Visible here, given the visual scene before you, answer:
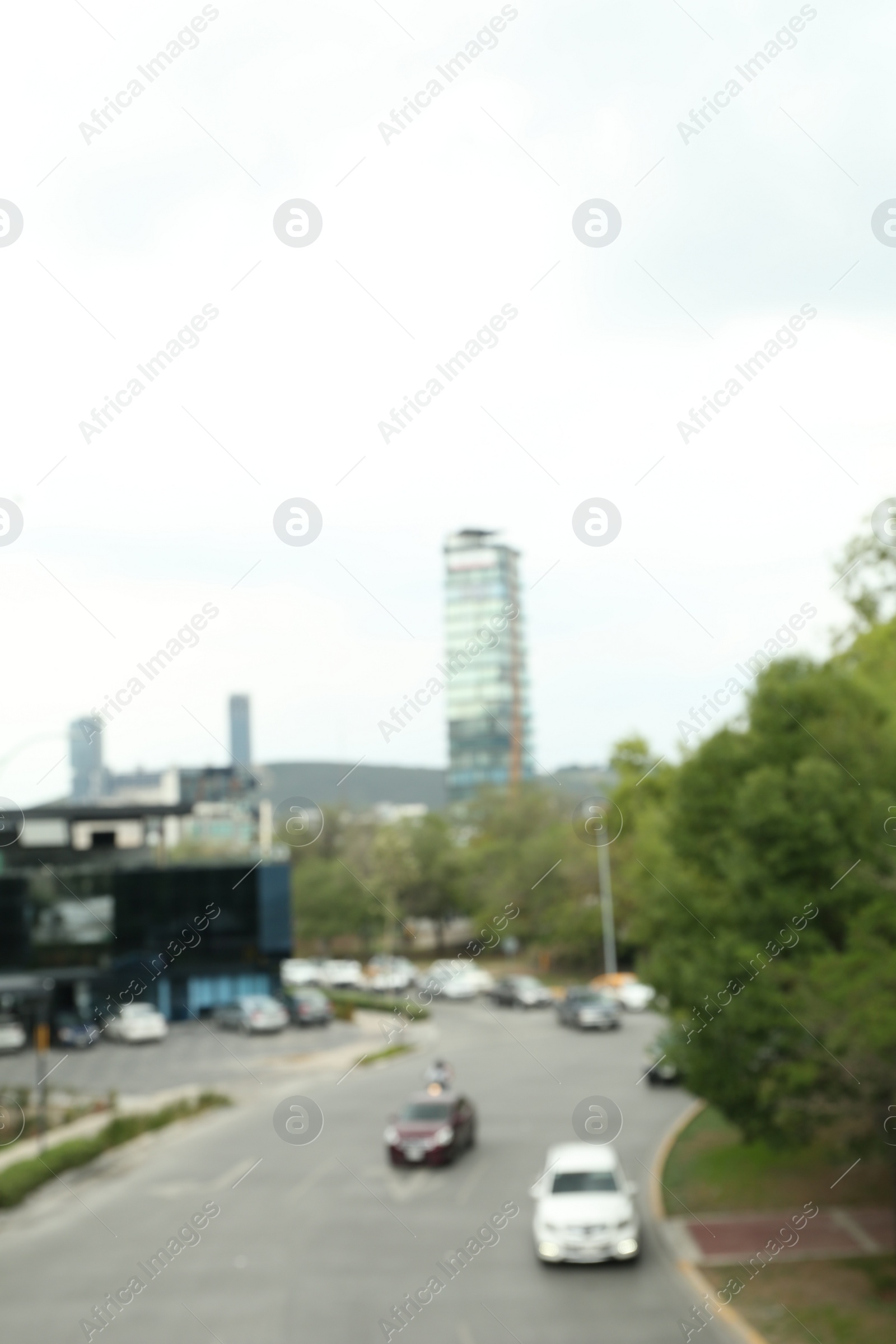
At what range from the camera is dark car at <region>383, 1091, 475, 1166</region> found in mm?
22734

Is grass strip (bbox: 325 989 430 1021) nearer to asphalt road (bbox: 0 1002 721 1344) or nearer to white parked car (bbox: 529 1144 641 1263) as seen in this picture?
asphalt road (bbox: 0 1002 721 1344)

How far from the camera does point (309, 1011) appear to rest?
5138cm

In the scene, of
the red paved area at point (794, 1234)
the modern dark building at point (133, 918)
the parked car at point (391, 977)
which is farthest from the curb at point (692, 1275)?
the parked car at point (391, 977)

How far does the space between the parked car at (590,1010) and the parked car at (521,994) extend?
8304 mm

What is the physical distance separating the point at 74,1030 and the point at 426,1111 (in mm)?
30207

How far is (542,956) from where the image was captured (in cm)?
7281

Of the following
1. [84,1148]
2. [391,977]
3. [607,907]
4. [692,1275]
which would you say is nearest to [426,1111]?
[84,1148]

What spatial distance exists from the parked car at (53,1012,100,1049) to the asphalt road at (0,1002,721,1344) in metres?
19.0

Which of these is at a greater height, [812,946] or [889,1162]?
[812,946]

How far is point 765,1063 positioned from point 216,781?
123 meters

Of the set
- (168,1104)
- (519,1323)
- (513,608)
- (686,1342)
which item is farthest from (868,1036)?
(513,608)

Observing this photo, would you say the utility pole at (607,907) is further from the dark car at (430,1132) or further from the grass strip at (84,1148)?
the dark car at (430,1132)

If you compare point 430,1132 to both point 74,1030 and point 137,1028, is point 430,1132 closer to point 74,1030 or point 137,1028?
point 137,1028

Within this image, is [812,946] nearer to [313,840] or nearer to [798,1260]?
Result: [798,1260]
